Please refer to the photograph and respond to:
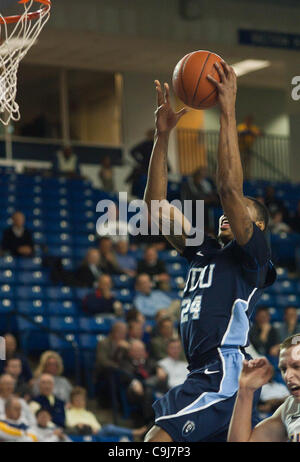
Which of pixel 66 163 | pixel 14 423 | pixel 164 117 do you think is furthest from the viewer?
pixel 66 163

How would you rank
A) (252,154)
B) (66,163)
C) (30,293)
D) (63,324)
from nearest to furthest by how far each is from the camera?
(63,324) < (30,293) < (66,163) < (252,154)

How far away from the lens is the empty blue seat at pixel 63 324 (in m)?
11.2

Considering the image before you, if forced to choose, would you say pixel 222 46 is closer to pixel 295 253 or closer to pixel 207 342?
pixel 295 253

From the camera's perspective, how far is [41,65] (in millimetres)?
17453

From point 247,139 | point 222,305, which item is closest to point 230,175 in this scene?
point 222,305

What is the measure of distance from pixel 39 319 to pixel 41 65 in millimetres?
7405

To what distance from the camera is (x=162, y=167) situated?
4934mm

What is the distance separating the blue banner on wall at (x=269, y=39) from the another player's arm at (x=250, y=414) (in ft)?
42.6

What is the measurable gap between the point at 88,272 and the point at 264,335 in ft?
7.80

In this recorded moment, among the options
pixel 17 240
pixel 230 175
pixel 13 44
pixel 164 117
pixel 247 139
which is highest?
pixel 13 44

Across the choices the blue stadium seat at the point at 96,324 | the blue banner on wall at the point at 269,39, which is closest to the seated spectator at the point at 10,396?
the blue stadium seat at the point at 96,324

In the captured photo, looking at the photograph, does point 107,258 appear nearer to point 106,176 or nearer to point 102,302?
point 102,302

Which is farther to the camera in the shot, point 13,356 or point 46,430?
point 13,356
